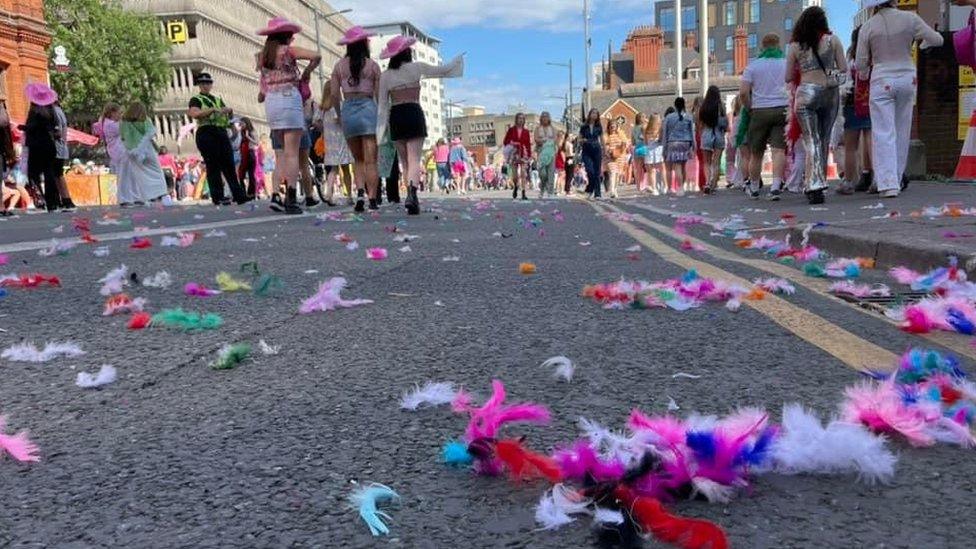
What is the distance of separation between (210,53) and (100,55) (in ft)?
70.5

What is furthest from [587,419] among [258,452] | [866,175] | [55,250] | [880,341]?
[866,175]

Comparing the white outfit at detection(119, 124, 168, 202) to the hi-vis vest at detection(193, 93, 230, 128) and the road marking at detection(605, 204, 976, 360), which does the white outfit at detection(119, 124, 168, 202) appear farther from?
the road marking at detection(605, 204, 976, 360)

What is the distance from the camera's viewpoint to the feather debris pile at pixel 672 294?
322cm

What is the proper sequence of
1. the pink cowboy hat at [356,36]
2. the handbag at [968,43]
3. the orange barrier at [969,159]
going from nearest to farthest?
the handbag at [968,43] → the pink cowboy hat at [356,36] → the orange barrier at [969,159]

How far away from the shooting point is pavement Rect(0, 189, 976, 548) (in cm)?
129

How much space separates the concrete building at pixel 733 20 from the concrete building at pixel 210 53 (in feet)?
163

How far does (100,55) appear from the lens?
46000 mm

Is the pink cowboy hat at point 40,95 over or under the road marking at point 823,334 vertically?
over

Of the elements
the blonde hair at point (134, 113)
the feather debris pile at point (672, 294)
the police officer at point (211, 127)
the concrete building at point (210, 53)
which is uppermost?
the concrete building at point (210, 53)

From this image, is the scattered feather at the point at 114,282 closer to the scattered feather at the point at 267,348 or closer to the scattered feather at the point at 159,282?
the scattered feather at the point at 159,282

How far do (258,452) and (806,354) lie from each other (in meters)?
1.55

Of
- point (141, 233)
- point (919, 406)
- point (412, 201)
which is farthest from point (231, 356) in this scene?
point (412, 201)

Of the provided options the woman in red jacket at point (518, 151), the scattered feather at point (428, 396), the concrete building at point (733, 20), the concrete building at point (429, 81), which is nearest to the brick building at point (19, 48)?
the woman in red jacket at point (518, 151)

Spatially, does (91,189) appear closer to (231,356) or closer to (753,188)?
(753,188)
